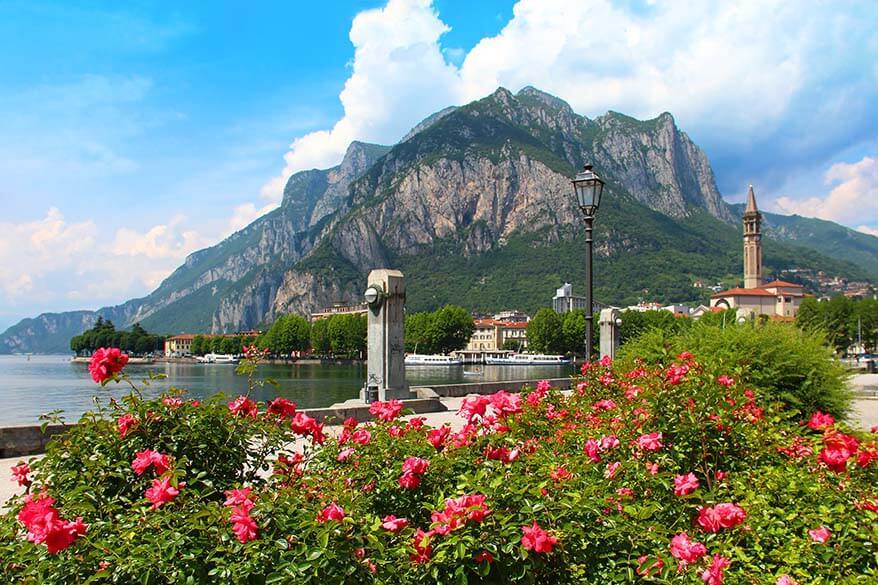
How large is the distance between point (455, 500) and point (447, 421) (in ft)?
30.7

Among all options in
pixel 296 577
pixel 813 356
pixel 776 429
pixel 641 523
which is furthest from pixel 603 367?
pixel 296 577

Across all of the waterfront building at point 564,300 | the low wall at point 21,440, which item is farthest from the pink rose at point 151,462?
the waterfront building at point 564,300

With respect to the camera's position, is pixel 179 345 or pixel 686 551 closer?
pixel 686 551

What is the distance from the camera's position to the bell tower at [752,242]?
108m

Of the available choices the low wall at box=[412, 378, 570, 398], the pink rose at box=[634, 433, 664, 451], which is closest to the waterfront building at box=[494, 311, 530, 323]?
the low wall at box=[412, 378, 570, 398]

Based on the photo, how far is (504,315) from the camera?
163 metres

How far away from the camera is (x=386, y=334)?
49.9 feet

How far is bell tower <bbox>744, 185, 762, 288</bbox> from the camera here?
108 metres

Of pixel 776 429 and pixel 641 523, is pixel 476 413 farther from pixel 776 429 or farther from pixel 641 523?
pixel 776 429

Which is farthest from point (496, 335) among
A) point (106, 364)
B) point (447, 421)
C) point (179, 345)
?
point (106, 364)

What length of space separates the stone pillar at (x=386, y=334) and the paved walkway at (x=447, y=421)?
137cm

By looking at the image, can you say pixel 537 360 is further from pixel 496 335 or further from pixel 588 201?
pixel 588 201

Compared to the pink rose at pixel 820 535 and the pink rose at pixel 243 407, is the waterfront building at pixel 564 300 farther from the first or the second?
the pink rose at pixel 820 535

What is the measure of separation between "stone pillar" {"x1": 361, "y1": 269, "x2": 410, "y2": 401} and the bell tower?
352 feet
